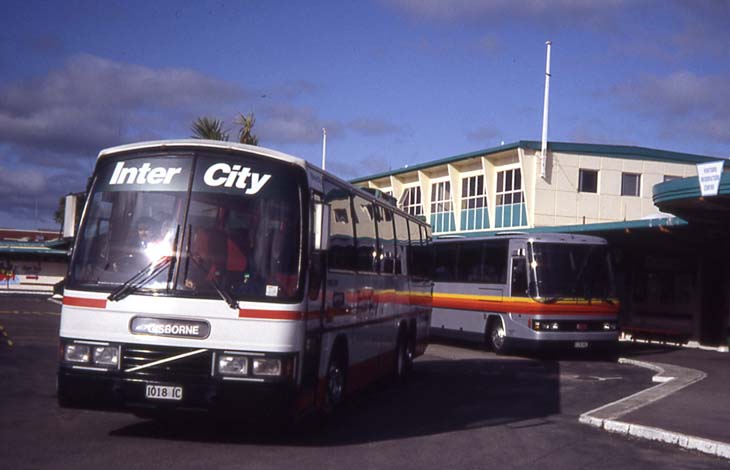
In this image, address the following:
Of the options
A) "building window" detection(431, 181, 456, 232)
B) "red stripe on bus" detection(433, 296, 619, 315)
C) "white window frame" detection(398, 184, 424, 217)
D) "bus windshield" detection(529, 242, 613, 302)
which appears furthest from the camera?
"white window frame" detection(398, 184, 424, 217)

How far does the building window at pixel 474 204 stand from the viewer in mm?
46375

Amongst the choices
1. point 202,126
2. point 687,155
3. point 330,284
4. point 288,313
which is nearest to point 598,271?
point 202,126

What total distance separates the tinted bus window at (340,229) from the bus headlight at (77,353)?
3049 mm

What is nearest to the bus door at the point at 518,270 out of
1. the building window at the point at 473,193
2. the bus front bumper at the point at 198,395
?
the bus front bumper at the point at 198,395

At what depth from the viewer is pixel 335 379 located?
11398mm

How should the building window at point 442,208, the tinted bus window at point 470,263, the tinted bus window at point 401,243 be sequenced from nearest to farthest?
the tinted bus window at point 401,243 < the tinted bus window at point 470,263 < the building window at point 442,208

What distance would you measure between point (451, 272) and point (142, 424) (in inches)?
683

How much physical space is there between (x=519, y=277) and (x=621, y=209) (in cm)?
2117

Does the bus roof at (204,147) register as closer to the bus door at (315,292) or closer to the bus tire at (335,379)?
the bus door at (315,292)

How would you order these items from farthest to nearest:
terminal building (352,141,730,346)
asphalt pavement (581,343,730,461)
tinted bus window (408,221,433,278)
→ terminal building (352,141,730,346)
tinted bus window (408,221,433,278)
asphalt pavement (581,343,730,461)

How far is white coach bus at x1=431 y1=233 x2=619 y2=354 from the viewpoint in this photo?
22609 mm

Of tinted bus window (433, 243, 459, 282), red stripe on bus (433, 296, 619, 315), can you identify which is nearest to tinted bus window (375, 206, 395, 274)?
red stripe on bus (433, 296, 619, 315)

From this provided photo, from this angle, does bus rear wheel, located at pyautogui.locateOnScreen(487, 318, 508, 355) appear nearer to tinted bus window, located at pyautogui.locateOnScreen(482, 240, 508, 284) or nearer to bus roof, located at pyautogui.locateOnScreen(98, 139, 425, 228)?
tinted bus window, located at pyautogui.locateOnScreen(482, 240, 508, 284)

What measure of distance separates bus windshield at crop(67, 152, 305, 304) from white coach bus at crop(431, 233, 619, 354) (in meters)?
14.2
